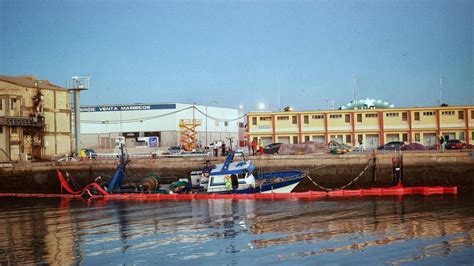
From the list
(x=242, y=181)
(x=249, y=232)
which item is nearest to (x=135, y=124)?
(x=242, y=181)

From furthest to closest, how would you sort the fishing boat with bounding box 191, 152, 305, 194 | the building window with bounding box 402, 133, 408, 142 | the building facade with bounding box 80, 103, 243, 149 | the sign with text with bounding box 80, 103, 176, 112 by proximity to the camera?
the sign with text with bounding box 80, 103, 176, 112 < the building facade with bounding box 80, 103, 243, 149 < the building window with bounding box 402, 133, 408, 142 < the fishing boat with bounding box 191, 152, 305, 194

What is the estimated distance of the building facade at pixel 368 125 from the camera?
207 ft

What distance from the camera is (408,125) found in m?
64.1

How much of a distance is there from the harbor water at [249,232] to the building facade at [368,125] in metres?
28.0

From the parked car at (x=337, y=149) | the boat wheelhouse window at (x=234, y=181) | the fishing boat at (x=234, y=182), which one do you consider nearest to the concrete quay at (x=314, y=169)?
the fishing boat at (x=234, y=182)

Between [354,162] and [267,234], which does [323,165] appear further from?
[267,234]

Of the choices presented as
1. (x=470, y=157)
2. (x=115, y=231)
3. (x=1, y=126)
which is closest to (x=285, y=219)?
(x=115, y=231)

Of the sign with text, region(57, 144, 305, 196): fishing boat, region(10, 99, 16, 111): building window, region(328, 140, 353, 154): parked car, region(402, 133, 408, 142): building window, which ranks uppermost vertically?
the sign with text

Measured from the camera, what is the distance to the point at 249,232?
25.4 metres

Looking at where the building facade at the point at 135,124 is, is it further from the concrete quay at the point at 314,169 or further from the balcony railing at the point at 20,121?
the concrete quay at the point at 314,169

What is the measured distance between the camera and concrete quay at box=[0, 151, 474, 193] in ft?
138

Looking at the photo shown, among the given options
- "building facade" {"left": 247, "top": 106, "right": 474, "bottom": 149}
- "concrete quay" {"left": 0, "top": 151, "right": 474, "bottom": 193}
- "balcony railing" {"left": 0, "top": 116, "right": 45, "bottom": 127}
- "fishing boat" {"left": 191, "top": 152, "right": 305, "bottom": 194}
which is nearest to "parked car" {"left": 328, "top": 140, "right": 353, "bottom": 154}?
"concrete quay" {"left": 0, "top": 151, "right": 474, "bottom": 193}

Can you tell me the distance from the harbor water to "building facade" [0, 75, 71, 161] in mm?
19020

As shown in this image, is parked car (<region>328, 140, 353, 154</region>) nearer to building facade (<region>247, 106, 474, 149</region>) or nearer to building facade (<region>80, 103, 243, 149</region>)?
building facade (<region>247, 106, 474, 149</region>)
